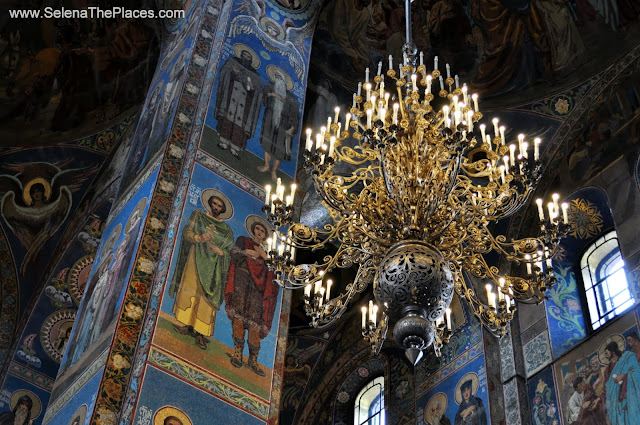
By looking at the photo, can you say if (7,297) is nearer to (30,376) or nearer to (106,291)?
(30,376)

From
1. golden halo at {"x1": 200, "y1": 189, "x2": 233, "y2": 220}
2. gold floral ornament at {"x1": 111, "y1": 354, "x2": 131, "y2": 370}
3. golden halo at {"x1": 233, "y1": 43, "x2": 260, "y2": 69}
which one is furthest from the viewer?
golden halo at {"x1": 233, "y1": 43, "x2": 260, "y2": 69}

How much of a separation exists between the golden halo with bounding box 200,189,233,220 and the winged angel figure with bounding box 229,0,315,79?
2.29 meters

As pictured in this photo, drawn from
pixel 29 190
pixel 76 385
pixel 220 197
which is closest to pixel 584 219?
pixel 220 197

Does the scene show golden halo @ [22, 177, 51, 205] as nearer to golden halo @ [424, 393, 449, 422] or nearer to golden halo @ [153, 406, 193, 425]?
golden halo @ [424, 393, 449, 422]

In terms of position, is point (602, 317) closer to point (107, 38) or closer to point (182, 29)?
point (182, 29)

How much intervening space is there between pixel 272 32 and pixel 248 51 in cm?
68

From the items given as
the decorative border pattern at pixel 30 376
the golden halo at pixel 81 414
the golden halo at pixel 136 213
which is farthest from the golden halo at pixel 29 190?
the golden halo at pixel 81 414

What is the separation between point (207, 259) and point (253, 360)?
3.21ft

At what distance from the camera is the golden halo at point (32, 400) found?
1150cm

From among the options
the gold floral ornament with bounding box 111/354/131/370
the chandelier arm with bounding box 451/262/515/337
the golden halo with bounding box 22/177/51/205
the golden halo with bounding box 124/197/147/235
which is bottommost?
the gold floral ornament with bounding box 111/354/131/370

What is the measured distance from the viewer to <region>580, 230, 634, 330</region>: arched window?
34.0ft

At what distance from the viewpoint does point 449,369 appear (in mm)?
11031

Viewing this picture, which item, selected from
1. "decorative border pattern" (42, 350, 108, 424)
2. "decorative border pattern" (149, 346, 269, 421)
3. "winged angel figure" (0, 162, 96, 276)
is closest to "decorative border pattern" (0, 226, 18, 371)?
"winged angel figure" (0, 162, 96, 276)

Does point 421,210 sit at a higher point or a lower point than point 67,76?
lower
